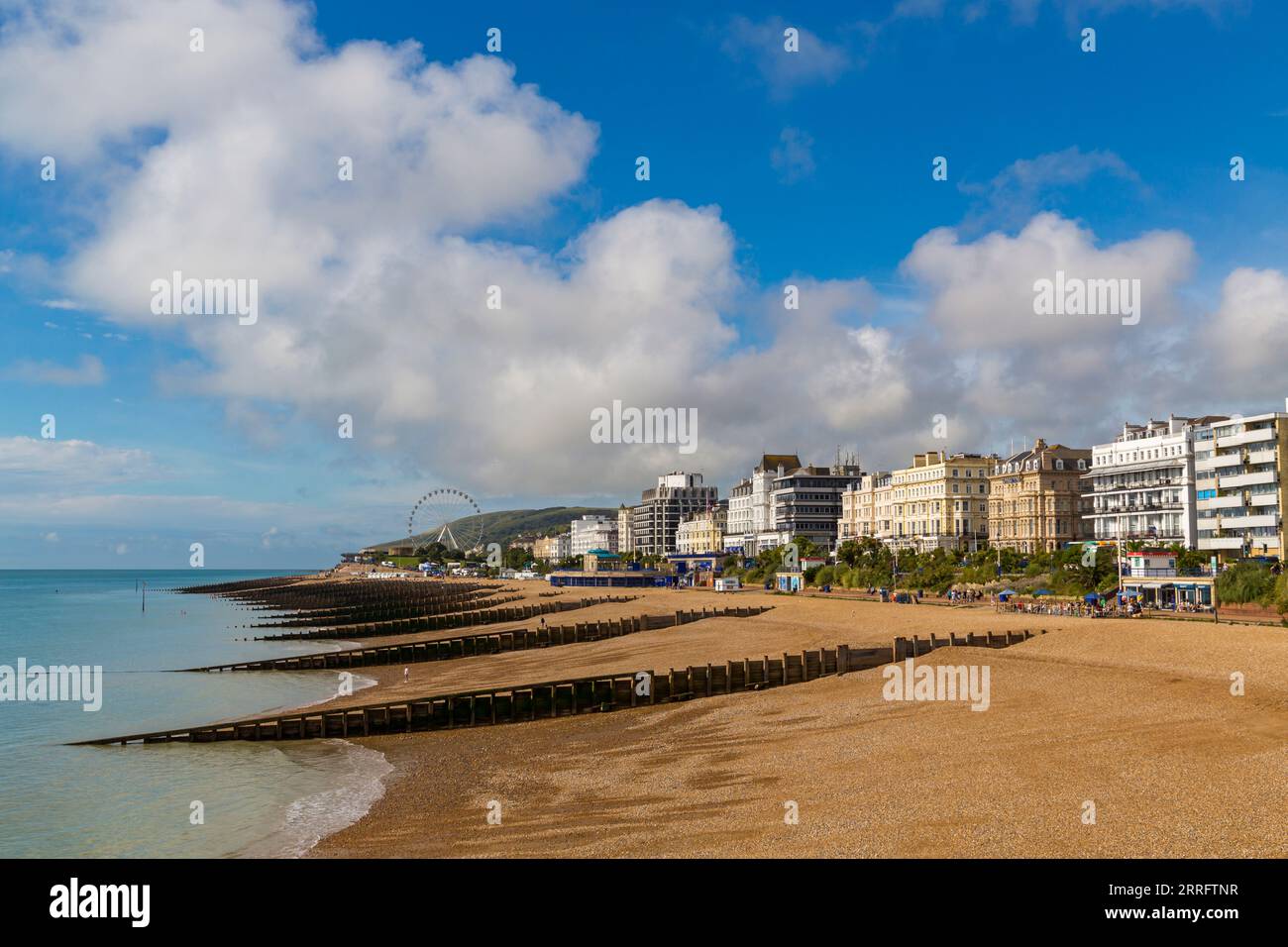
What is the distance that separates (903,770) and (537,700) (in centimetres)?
1852

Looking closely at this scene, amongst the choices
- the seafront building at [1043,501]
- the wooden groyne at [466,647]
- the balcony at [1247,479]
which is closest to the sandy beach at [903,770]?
the wooden groyne at [466,647]

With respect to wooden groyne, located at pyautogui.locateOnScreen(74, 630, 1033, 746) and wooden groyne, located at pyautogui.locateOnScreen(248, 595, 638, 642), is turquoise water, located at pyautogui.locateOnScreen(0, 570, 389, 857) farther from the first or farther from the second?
wooden groyne, located at pyautogui.locateOnScreen(248, 595, 638, 642)

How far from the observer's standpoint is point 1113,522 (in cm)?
10588

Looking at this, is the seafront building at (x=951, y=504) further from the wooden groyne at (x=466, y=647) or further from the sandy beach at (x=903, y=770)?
the sandy beach at (x=903, y=770)

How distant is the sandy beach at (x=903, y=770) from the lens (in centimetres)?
1625

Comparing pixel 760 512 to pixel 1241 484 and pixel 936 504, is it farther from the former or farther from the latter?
pixel 1241 484

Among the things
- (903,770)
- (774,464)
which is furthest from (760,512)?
(903,770)

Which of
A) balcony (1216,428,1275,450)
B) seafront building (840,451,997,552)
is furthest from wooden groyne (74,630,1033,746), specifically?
seafront building (840,451,997,552)

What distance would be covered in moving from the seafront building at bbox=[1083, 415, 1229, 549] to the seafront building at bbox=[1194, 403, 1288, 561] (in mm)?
1425

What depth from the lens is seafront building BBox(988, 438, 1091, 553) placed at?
390ft

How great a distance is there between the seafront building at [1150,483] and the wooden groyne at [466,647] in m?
53.9
